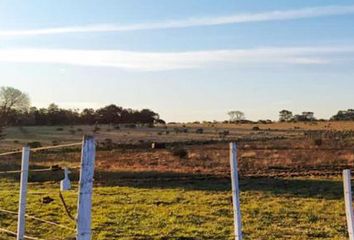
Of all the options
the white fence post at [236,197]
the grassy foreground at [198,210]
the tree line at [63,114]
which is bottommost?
the grassy foreground at [198,210]

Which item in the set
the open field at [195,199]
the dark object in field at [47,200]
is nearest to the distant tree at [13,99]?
the open field at [195,199]

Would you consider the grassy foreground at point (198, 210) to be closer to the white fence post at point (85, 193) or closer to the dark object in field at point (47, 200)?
the dark object in field at point (47, 200)

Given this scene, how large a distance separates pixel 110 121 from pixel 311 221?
105 m

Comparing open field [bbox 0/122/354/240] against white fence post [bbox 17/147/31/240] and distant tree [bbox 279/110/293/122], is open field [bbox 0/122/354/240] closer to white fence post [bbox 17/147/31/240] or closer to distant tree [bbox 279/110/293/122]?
white fence post [bbox 17/147/31/240]

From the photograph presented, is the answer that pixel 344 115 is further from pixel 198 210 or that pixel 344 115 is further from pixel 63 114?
pixel 198 210

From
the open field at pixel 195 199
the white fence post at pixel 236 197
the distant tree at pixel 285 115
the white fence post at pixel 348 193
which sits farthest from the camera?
the distant tree at pixel 285 115

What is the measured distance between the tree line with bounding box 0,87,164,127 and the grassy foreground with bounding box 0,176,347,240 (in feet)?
258

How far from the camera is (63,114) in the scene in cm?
12100

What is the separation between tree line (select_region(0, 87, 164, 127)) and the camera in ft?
351

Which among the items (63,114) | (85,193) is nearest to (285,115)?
(63,114)

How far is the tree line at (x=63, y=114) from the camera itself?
106938 mm

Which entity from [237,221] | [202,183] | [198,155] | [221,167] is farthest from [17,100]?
[237,221]

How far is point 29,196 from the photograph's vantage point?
85.1 ft

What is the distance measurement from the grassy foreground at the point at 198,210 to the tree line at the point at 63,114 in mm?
78619
